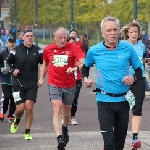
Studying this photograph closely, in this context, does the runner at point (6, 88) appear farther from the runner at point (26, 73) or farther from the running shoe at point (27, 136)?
the running shoe at point (27, 136)

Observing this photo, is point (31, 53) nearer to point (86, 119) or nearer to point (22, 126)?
point (22, 126)

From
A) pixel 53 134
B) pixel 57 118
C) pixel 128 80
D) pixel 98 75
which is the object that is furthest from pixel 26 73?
pixel 128 80

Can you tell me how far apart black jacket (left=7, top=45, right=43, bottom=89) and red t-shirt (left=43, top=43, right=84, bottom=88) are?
0.83 meters

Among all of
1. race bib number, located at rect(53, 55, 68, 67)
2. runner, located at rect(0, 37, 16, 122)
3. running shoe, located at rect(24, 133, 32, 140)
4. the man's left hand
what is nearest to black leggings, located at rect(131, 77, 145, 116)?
race bib number, located at rect(53, 55, 68, 67)

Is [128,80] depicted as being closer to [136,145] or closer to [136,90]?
[136,145]

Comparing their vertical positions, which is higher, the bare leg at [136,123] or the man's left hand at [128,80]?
the man's left hand at [128,80]

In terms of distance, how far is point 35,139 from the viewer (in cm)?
1253

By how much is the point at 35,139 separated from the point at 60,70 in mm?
1472

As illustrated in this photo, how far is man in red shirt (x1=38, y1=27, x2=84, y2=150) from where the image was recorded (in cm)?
1167

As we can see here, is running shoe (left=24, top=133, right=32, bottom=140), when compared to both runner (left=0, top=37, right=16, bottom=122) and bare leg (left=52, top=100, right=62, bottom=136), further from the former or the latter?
runner (left=0, top=37, right=16, bottom=122)

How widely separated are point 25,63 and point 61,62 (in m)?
1.12

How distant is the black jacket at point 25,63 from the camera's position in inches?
500

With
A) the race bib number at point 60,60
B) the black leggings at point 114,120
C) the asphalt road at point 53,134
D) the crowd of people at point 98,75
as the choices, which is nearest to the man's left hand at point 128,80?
the crowd of people at point 98,75

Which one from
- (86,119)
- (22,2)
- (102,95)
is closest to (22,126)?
(86,119)
